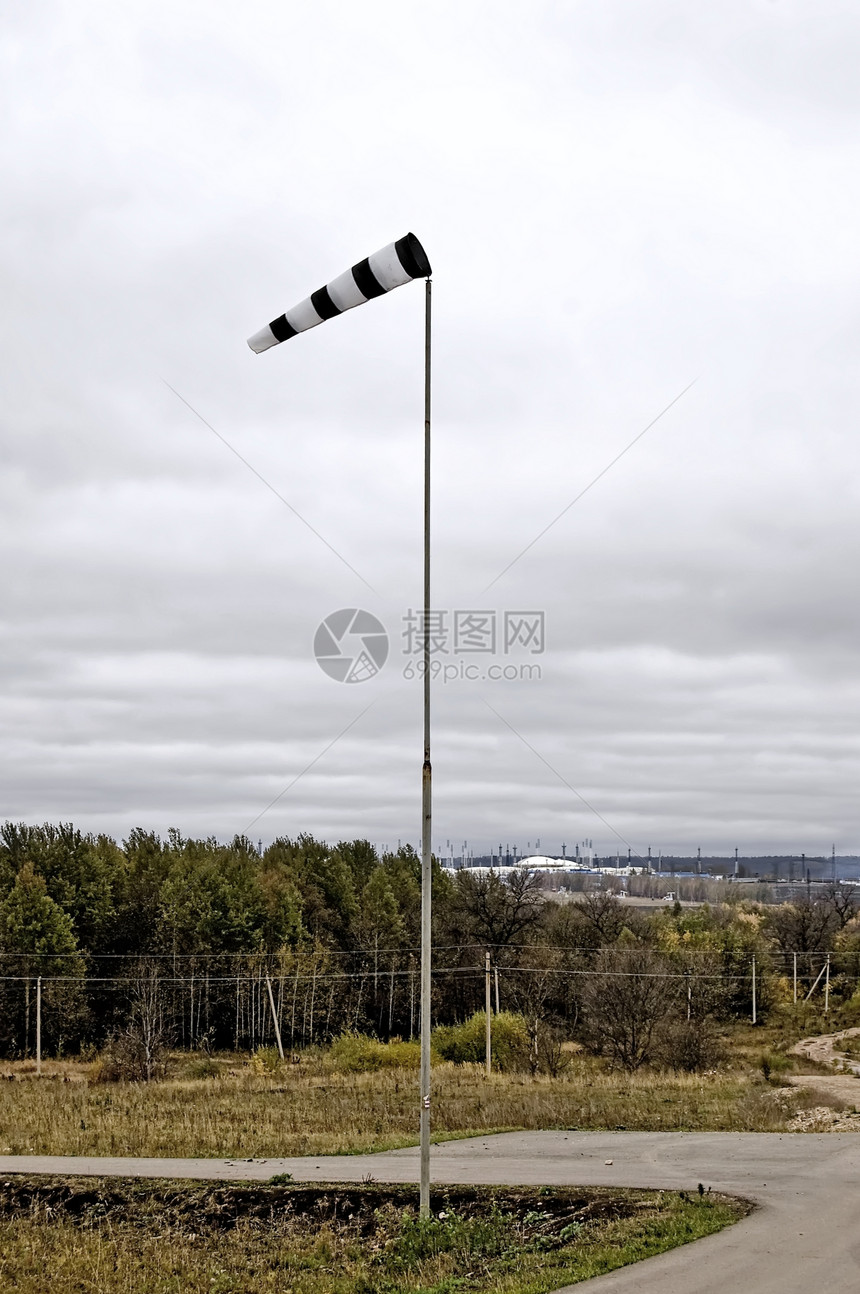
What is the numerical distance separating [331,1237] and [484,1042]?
39.0 meters

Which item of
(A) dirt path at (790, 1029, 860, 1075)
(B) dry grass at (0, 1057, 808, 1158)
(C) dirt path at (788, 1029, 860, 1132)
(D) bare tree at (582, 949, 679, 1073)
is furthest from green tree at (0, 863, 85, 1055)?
(C) dirt path at (788, 1029, 860, 1132)

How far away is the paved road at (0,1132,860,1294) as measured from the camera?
10.7 metres

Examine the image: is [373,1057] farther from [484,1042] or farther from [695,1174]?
[695,1174]

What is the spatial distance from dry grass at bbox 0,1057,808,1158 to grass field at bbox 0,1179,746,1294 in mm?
5013

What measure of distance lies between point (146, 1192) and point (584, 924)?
6934 cm

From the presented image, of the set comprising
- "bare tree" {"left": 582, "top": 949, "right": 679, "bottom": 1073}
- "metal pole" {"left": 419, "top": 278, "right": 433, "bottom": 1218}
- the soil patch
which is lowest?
"bare tree" {"left": 582, "top": 949, "right": 679, "bottom": 1073}

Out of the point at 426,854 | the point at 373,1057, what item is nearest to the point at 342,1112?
the point at 426,854

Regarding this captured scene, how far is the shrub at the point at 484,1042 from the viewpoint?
48.0 meters

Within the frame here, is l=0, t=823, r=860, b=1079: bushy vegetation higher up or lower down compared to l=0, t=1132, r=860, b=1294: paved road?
lower down

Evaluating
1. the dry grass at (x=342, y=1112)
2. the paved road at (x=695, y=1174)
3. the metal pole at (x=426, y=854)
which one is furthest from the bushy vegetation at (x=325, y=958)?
the metal pole at (x=426, y=854)

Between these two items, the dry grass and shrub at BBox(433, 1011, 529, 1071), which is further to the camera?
shrub at BBox(433, 1011, 529, 1071)

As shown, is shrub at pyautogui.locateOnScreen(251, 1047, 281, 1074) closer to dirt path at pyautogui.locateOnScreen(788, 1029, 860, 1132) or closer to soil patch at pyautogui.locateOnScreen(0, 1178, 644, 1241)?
dirt path at pyautogui.locateOnScreen(788, 1029, 860, 1132)

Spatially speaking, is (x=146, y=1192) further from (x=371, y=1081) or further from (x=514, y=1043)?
(x=514, y=1043)

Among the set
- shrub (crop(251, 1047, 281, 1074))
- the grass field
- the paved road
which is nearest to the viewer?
the paved road
